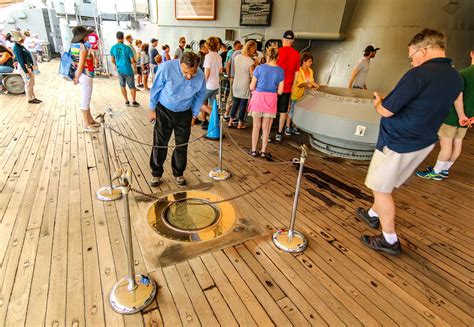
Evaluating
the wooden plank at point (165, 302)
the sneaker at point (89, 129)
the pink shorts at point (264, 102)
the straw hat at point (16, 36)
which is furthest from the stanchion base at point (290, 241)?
the straw hat at point (16, 36)

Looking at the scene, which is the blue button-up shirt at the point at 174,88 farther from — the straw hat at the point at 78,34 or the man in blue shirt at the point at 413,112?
the straw hat at the point at 78,34

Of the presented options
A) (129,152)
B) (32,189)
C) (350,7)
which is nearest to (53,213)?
(32,189)

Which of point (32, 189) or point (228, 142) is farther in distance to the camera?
point (228, 142)

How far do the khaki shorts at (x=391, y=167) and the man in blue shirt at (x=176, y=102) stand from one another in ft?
6.62

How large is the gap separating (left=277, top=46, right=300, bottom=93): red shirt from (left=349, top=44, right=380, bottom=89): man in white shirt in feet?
5.28

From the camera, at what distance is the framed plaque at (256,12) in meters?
8.19

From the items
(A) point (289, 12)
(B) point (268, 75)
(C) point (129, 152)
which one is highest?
(A) point (289, 12)

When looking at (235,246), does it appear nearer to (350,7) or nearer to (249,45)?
(249,45)

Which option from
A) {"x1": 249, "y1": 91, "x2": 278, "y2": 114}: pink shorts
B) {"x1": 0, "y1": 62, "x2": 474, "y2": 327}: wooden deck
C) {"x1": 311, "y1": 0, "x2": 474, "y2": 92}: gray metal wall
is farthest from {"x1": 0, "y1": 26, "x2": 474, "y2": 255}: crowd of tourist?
{"x1": 311, "y1": 0, "x2": 474, "y2": 92}: gray metal wall

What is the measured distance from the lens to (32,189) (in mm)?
3363

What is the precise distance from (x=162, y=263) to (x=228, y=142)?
3.36m

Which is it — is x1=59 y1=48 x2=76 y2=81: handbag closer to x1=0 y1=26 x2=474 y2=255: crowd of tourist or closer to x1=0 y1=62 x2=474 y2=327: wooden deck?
x1=0 y1=26 x2=474 y2=255: crowd of tourist

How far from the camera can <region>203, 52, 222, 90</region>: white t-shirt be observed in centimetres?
550

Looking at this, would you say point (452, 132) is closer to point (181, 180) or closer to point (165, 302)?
point (181, 180)
